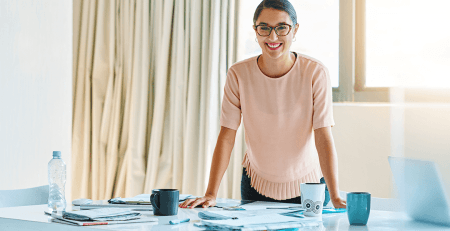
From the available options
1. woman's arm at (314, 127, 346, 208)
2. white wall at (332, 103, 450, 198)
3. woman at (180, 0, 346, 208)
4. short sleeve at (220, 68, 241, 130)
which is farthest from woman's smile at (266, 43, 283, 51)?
white wall at (332, 103, 450, 198)

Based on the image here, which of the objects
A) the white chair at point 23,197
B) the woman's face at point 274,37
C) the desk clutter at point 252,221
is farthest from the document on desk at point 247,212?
the white chair at point 23,197

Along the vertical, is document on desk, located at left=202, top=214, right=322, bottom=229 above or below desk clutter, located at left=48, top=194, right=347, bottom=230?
above

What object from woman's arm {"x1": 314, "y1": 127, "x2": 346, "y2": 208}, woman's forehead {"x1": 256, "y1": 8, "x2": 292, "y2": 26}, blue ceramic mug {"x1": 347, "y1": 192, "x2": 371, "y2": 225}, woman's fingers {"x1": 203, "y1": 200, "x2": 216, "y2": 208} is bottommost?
woman's fingers {"x1": 203, "y1": 200, "x2": 216, "y2": 208}

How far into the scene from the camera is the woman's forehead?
1672 millimetres

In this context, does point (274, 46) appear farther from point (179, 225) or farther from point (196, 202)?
point (179, 225)

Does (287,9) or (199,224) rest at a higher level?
(287,9)

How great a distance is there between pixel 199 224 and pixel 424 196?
0.56 metres

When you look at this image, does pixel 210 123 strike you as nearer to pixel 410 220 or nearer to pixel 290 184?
pixel 290 184

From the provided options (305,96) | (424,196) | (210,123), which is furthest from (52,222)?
(210,123)

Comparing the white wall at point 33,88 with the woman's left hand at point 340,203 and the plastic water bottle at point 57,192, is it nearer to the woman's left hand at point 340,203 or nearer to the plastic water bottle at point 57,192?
the plastic water bottle at point 57,192

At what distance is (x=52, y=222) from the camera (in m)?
1.12

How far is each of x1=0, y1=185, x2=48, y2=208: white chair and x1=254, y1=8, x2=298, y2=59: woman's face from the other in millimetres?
1134

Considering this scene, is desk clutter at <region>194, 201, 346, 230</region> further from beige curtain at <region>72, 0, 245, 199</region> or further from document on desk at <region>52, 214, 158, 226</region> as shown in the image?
beige curtain at <region>72, 0, 245, 199</region>

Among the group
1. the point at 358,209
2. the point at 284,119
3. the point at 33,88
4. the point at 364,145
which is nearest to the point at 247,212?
the point at 358,209
